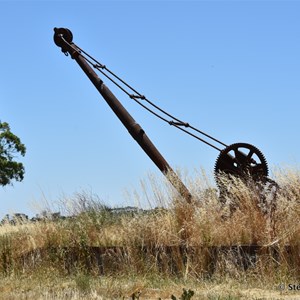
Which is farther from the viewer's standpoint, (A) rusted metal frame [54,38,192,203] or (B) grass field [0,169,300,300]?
(A) rusted metal frame [54,38,192,203]

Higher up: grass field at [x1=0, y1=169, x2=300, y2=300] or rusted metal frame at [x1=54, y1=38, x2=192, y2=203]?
rusted metal frame at [x1=54, y1=38, x2=192, y2=203]

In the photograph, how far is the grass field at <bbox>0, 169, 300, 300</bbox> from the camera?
8.59 meters

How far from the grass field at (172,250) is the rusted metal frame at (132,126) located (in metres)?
0.18

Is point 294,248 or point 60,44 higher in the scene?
point 60,44

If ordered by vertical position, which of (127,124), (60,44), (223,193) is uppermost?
(60,44)

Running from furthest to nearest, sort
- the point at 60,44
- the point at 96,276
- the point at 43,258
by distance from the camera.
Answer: the point at 60,44 < the point at 43,258 < the point at 96,276

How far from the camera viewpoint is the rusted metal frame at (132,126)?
35.6 ft

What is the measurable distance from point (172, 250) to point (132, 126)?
3.31 m

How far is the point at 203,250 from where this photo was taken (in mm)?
9672

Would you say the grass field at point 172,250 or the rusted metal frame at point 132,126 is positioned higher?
the rusted metal frame at point 132,126

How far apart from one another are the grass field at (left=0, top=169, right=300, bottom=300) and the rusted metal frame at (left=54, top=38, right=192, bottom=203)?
0.60 ft

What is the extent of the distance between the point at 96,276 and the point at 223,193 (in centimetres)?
252

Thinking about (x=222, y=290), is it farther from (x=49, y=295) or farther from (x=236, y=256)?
(x=49, y=295)

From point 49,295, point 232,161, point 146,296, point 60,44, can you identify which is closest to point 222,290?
point 146,296
